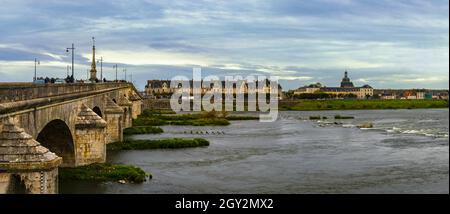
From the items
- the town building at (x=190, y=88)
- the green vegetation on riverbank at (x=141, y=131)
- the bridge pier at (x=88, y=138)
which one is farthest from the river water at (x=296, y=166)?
the town building at (x=190, y=88)

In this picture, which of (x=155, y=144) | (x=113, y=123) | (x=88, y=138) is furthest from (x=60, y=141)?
(x=113, y=123)

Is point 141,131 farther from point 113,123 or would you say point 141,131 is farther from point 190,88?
point 190,88

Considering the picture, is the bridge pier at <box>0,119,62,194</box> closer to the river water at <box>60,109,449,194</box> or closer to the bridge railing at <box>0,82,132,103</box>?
the bridge railing at <box>0,82,132,103</box>

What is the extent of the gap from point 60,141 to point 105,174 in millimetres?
3636

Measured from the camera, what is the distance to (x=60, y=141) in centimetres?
3127

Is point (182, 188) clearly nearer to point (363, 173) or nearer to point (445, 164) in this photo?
point (363, 173)

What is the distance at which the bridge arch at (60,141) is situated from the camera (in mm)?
29766

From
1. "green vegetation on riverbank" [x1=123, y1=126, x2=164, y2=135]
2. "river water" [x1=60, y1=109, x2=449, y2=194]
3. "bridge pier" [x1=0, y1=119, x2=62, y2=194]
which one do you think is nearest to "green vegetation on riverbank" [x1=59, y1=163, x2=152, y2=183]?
"river water" [x1=60, y1=109, x2=449, y2=194]

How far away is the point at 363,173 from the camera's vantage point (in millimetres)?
31141

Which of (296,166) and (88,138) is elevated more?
(88,138)

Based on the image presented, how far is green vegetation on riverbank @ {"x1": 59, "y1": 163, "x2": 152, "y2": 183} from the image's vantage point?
28.8 m

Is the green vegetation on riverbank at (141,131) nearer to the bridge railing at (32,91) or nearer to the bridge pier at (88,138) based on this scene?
the bridge railing at (32,91)
